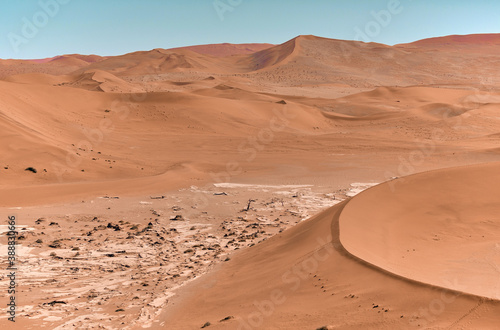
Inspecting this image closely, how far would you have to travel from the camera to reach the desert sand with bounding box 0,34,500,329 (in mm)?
5453

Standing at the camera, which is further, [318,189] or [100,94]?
[100,94]

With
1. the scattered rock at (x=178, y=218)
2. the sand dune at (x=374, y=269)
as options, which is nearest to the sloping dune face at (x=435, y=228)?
the sand dune at (x=374, y=269)

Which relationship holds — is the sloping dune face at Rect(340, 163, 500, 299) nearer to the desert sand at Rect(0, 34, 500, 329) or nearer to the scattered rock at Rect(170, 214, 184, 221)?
the desert sand at Rect(0, 34, 500, 329)

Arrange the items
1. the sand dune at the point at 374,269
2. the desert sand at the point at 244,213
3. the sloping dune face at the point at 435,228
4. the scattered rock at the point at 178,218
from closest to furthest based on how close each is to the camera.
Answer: the sand dune at the point at 374,269 < the desert sand at the point at 244,213 < the sloping dune face at the point at 435,228 < the scattered rock at the point at 178,218

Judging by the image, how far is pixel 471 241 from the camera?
24.8 feet

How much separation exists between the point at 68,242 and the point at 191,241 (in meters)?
2.10

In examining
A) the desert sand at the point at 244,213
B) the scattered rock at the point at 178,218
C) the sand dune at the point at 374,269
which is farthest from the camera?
the scattered rock at the point at 178,218

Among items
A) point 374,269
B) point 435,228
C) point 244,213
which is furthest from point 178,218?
point 374,269

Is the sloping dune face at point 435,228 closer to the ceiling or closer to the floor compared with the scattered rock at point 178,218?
closer to the ceiling

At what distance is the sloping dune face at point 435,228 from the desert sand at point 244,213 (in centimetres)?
4

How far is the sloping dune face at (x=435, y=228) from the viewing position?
598 centimetres


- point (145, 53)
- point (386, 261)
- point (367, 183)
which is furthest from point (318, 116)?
point (145, 53)

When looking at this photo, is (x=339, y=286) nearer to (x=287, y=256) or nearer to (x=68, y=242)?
(x=287, y=256)

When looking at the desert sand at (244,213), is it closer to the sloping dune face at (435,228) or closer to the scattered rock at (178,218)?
the sloping dune face at (435,228)
